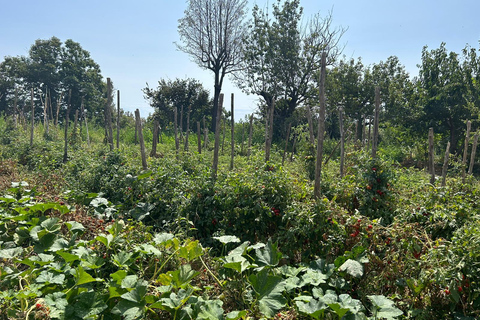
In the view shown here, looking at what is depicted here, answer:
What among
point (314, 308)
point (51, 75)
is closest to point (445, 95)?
point (314, 308)

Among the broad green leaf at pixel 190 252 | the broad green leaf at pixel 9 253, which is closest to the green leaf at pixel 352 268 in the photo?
the broad green leaf at pixel 190 252

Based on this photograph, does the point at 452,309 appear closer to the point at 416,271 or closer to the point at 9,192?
the point at 416,271

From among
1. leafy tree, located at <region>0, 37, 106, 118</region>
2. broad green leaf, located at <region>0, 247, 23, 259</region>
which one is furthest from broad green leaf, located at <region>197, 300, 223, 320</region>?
leafy tree, located at <region>0, 37, 106, 118</region>

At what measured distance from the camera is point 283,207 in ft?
11.6

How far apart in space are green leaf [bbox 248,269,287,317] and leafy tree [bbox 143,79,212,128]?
1968cm

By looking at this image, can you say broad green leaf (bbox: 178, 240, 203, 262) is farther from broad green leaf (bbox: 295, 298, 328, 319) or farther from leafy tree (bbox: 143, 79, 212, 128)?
leafy tree (bbox: 143, 79, 212, 128)

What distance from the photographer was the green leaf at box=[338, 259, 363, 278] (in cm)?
251

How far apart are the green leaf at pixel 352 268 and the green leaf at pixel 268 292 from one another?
1.81 feet

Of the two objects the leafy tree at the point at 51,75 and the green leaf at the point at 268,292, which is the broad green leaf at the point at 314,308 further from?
the leafy tree at the point at 51,75

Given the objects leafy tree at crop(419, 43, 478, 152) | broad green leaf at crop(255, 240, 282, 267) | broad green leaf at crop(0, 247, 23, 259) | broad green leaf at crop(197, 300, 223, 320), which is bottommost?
broad green leaf at crop(197, 300, 223, 320)

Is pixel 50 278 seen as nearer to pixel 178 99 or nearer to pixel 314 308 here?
pixel 314 308

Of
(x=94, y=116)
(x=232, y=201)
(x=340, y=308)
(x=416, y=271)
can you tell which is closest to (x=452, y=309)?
(x=416, y=271)

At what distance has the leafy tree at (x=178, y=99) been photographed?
70.5ft

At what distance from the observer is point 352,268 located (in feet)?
8.38
